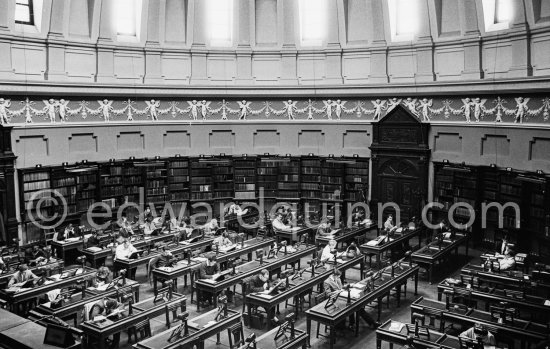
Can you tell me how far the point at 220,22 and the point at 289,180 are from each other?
6.79 m

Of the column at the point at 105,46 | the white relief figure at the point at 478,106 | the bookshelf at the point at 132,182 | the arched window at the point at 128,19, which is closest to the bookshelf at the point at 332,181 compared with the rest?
the white relief figure at the point at 478,106

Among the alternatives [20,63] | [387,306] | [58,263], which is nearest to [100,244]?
[58,263]

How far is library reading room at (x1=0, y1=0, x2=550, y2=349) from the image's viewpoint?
33.5 feet

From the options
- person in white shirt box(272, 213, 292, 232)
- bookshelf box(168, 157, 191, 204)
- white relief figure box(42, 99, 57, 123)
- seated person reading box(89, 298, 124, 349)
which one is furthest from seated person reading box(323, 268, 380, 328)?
white relief figure box(42, 99, 57, 123)

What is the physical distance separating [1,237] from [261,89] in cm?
1022

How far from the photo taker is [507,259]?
1223 cm

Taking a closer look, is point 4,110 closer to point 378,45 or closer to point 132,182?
point 132,182

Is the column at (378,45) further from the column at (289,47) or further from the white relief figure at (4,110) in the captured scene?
the white relief figure at (4,110)

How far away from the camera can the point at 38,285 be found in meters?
10.5

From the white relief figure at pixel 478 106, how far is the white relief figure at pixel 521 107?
1270 mm

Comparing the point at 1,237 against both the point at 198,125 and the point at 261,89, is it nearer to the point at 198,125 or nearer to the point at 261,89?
the point at 198,125

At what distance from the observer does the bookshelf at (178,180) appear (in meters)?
18.2

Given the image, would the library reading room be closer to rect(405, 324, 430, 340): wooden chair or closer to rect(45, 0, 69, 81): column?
rect(45, 0, 69, 81): column

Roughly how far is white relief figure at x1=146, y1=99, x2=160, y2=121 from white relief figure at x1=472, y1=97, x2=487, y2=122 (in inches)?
438
